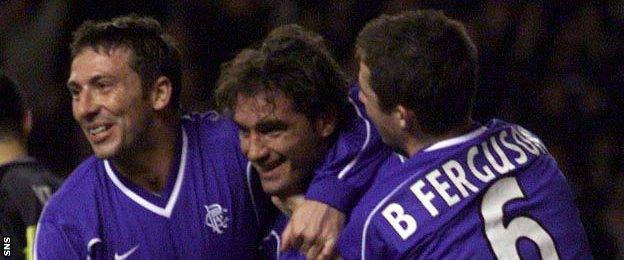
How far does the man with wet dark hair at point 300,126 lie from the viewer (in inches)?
128

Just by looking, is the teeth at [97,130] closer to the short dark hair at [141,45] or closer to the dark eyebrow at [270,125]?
the short dark hair at [141,45]

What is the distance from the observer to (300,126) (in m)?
3.29

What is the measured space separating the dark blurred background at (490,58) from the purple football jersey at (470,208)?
238 cm

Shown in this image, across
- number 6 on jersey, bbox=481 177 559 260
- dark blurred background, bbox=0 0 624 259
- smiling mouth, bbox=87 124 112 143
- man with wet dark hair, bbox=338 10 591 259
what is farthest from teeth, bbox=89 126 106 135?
dark blurred background, bbox=0 0 624 259

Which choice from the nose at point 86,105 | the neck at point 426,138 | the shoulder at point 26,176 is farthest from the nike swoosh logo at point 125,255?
the neck at point 426,138

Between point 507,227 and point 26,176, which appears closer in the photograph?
point 507,227

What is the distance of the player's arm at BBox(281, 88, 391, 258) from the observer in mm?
3113

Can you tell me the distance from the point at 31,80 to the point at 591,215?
2367 millimetres

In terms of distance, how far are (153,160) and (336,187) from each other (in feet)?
1.75

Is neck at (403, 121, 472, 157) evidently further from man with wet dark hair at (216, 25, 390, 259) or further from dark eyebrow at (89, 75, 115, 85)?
dark eyebrow at (89, 75, 115, 85)

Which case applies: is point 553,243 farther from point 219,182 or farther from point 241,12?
point 241,12

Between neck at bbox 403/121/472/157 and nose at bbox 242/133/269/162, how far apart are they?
403 millimetres

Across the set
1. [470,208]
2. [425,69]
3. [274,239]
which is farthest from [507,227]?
[274,239]

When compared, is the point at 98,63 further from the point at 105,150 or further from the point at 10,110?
the point at 10,110
